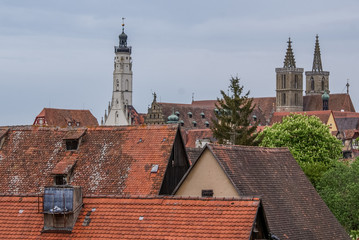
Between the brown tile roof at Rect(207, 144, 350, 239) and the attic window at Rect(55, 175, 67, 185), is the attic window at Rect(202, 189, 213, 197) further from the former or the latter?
the attic window at Rect(55, 175, 67, 185)

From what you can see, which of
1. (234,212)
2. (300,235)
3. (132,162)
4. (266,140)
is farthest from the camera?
(266,140)

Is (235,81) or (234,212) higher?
(235,81)

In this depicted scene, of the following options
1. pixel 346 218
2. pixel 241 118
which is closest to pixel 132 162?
pixel 346 218

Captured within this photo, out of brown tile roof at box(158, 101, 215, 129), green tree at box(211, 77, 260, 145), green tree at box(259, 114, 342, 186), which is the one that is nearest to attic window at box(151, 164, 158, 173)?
green tree at box(211, 77, 260, 145)

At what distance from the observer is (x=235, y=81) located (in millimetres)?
73875

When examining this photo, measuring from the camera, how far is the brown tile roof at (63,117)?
187562 millimetres

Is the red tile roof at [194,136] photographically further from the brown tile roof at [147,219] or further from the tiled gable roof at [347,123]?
the brown tile roof at [147,219]

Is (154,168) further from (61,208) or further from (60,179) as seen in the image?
(61,208)

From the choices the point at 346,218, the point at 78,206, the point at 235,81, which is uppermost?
the point at 235,81

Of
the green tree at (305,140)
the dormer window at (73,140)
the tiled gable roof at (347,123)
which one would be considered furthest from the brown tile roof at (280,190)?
the tiled gable roof at (347,123)

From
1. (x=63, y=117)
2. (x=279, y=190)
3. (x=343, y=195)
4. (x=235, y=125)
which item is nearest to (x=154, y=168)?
(x=279, y=190)

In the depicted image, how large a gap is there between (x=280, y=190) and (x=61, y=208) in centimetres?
1184

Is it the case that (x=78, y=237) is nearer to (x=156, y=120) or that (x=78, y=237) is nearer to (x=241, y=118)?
(x=241, y=118)

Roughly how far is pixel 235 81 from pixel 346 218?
23014 millimetres
